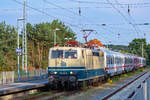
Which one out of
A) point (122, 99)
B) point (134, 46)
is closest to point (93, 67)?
point (122, 99)

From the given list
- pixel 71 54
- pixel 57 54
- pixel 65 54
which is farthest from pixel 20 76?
pixel 71 54

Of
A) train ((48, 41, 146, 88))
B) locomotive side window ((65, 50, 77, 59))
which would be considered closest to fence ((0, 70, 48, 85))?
train ((48, 41, 146, 88))

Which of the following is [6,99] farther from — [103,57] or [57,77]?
[103,57]

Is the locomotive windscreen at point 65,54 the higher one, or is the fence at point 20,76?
the locomotive windscreen at point 65,54

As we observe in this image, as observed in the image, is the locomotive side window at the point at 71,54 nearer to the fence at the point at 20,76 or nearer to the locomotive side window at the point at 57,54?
the locomotive side window at the point at 57,54

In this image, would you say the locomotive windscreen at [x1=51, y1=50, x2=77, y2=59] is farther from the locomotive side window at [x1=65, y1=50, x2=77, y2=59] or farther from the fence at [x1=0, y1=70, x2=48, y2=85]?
the fence at [x1=0, y1=70, x2=48, y2=85]

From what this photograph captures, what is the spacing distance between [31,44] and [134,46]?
2657 inches

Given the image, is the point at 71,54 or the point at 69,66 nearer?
the point at 69,66

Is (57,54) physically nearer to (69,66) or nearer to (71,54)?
(71,54)

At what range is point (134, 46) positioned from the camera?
111 meters

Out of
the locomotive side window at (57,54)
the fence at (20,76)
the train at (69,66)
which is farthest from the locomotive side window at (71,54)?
the fence at (20,76)

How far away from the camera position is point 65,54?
59.8 feet

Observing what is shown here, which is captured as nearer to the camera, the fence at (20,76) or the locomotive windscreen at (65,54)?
the locomotive windscreen at (65,54)

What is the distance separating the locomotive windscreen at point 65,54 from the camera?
18094 mm
